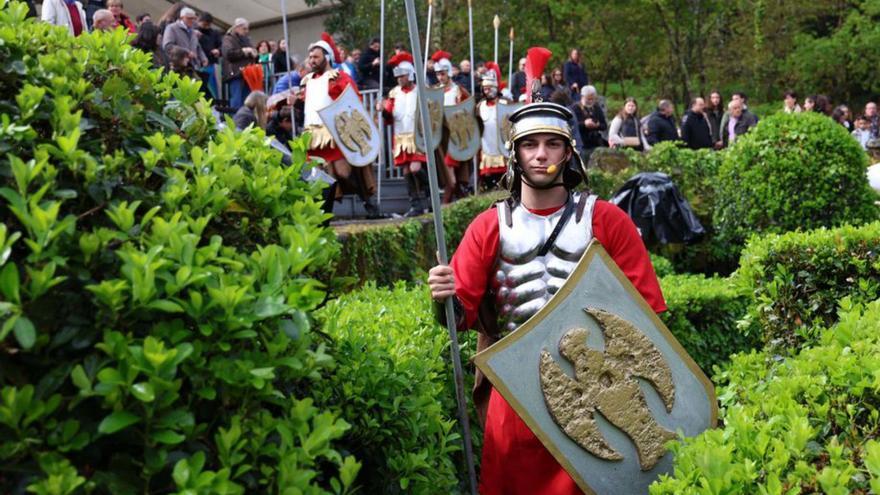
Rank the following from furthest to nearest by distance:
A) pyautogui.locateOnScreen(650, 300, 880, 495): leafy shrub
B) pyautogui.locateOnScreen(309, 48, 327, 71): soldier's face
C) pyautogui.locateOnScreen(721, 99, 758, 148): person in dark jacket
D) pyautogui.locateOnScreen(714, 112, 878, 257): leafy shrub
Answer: pyautogui.locateOnScreen(721, 99, 758, 148): person in dark jacket
pyautogui.locateOnScreen(309, 48, 327, 71): soldier's face
pyautogui.locateOnScreen(714, 112, 878, 257): leafy shrub
pyautogui.locateOnScreen(650, 300, 880, 495): leafy shrub

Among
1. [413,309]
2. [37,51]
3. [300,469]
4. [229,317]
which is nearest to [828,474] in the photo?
[300,469]

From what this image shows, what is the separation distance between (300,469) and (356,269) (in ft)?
21.6

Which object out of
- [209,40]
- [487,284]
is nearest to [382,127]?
[209,40]

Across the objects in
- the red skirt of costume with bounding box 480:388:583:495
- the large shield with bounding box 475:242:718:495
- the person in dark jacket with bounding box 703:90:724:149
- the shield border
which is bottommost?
the person in dark jacket with bounding box 703:90:724:149

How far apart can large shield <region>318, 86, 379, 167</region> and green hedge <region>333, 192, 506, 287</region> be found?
122 centimetres

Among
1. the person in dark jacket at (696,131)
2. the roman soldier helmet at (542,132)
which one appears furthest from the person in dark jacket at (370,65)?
the roman soldier helmet at (542,132)

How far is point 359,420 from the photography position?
9.24 feet

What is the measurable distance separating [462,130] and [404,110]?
3.95ft

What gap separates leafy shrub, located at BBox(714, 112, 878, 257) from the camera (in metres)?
9.80

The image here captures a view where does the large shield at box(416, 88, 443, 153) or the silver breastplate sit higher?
the silver breastplate

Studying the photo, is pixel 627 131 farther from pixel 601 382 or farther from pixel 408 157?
pixel 601 382

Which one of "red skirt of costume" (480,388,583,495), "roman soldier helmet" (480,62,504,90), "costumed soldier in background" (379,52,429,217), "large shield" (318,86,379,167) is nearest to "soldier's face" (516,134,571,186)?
"red skirt of costume" (480,388,583,495)

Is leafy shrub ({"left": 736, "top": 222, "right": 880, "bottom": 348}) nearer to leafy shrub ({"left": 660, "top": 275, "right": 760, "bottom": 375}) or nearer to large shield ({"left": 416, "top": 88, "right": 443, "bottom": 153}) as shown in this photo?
leafy shrub ({"left": 660, "top": 275, "right": 760, "bottom": 375})

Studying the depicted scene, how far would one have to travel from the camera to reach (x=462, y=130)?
13.8m
